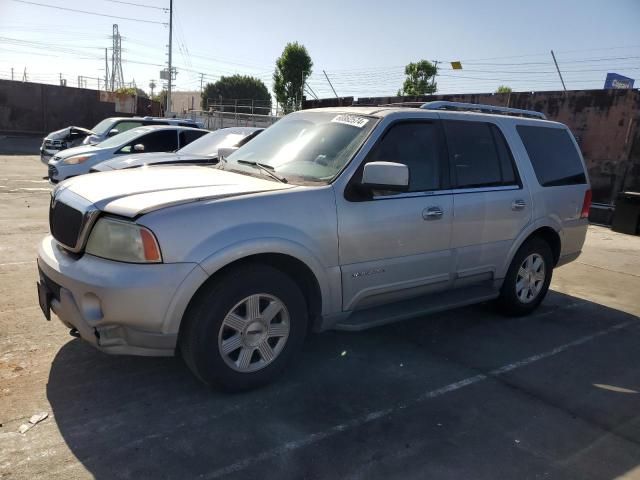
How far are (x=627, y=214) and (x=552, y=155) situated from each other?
7.03 m

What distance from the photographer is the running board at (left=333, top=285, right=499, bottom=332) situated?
375 cm

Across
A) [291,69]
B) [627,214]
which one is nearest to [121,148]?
[627,214]

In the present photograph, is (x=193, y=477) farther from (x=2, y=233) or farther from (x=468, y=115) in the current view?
(x=2, y=233)

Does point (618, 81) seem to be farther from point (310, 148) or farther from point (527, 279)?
point (310, 148)

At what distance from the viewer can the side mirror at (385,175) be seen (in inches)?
138

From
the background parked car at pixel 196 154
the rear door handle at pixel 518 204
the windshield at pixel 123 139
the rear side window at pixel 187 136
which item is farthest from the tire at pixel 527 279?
the windshield at pixel 123 139

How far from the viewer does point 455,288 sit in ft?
14.9

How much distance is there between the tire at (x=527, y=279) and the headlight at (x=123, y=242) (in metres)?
3.48

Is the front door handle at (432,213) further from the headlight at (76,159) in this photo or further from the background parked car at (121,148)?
the headlight at (76,159)

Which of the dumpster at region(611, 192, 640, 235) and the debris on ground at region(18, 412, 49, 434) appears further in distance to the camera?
the dumpster at region(611, 192, 640, 235)

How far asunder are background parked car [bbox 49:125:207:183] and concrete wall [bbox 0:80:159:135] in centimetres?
2226

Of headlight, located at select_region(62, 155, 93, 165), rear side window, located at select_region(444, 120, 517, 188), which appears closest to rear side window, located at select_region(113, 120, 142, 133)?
headlight, located at select_region(62, 155, 93, 165)

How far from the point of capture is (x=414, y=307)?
412cm

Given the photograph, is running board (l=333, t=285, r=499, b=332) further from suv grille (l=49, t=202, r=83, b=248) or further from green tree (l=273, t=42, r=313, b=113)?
green tree (l=273, t=42, r=313, b=113)
